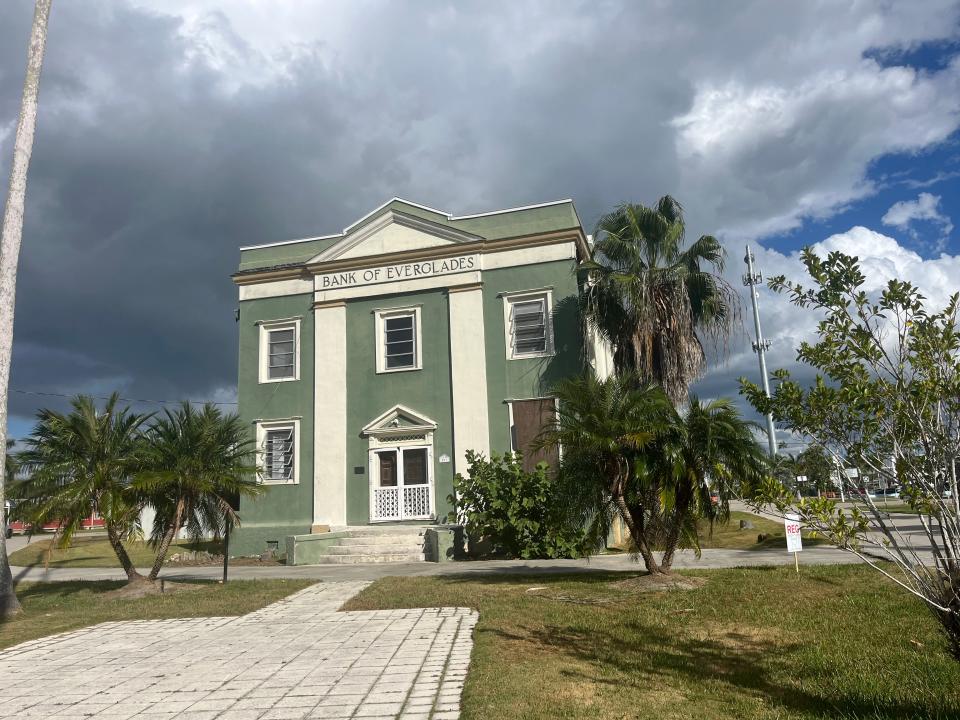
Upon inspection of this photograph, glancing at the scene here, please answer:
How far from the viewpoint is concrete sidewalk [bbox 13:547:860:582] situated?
13.0 metres

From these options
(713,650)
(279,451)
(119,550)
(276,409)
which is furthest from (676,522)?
(276,409)

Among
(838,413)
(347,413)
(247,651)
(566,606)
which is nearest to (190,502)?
(247,651)

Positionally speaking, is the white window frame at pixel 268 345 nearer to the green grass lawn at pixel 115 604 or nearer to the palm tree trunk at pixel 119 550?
the green grass lawn at pixel 115 604

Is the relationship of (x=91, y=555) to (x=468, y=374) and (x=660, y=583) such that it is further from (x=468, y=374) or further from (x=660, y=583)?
(x=660, y=583)

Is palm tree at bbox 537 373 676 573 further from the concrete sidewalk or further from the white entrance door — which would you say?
the white entrance door

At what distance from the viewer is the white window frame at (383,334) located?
67.4ft

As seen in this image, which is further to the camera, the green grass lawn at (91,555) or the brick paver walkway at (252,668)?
the green grass lawn at (91,555)

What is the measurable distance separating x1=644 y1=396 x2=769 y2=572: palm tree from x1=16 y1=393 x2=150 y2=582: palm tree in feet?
27.8

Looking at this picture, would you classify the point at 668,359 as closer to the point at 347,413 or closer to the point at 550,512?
the point at 550,512

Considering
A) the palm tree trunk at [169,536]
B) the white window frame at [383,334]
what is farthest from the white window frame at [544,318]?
the palm tree trunk at [169,536]

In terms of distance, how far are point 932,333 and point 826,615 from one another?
4956 mm

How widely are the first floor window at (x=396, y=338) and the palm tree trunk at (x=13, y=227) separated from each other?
412 inches

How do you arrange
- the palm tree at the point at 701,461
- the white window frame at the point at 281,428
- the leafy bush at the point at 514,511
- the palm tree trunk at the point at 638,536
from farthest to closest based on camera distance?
the white window frame at the point at 281,428 < the leafy bush at the point at 514,511 < the palm tree trunk at the point at 638,536 < the palm tree at the point at 701,461

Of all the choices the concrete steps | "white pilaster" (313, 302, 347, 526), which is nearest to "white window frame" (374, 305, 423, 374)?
"white pilaster" (313, 302, 347, 526)
